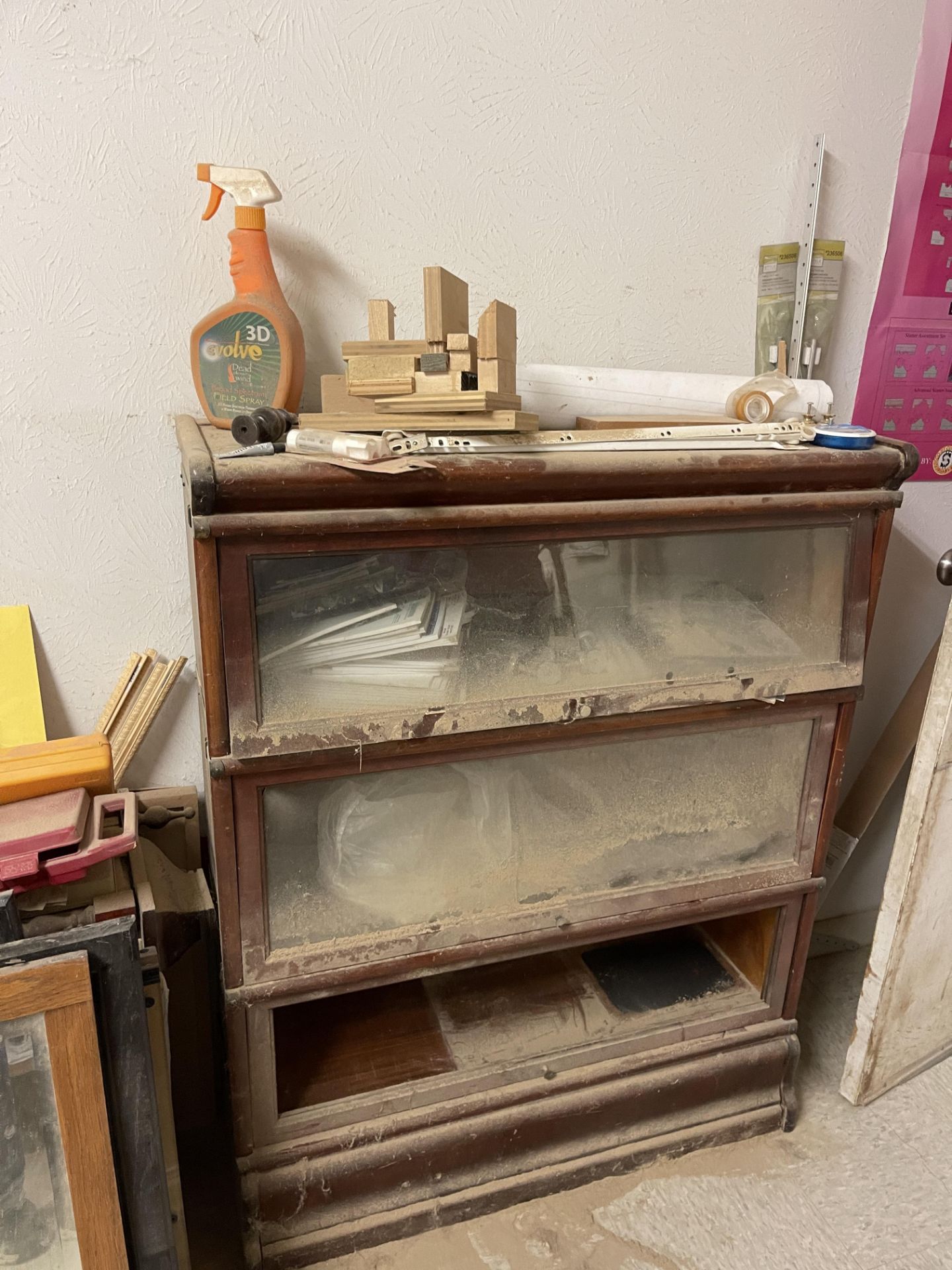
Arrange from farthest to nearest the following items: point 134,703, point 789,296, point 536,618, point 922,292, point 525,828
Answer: point 922,292 < point 789,296 < point 134,703 < point 525,828 < point 536,618

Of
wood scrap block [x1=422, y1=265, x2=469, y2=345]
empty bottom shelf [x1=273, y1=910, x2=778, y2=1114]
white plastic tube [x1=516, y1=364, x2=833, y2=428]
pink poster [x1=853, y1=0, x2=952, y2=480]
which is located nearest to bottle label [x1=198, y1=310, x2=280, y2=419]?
wood scrap block [x1=422, y1=265, x2=469, y2=345]

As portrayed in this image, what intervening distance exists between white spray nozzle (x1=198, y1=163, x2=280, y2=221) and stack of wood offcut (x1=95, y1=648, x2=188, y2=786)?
0.67m

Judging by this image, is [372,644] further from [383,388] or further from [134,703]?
[134,703]

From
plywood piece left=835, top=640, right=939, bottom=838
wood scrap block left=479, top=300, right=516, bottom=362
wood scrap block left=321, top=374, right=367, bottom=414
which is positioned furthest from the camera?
plywood piece left=835, top=640, right=939, bottom=838

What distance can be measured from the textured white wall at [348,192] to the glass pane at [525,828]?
40cm

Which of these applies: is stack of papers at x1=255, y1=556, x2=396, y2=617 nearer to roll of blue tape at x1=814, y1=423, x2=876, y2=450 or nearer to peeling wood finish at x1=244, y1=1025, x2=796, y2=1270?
roll of blue tape at x1=814, y1=423, x2=876, y2=450

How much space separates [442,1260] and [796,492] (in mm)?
1217

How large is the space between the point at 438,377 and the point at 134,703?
717 millimetres

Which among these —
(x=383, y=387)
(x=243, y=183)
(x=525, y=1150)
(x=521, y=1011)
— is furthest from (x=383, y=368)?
(x=525, y=1150)

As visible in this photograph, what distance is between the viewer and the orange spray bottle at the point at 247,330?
108cm

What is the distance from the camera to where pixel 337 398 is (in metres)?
1.06

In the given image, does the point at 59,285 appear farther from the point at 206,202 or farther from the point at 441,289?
the point at 441,289

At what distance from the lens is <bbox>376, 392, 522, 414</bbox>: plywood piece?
0.94 m

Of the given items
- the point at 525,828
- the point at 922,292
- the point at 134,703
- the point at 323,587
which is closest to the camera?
the point at 323,587
